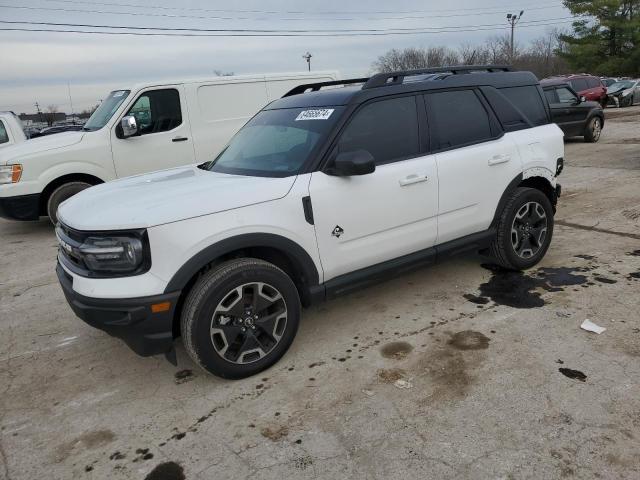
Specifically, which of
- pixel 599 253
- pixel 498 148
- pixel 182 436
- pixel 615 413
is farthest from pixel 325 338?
pixel 599 253

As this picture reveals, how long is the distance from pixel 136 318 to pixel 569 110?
1315 centimetres

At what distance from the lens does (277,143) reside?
12.4ft

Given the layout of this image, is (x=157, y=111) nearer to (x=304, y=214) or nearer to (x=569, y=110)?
(x=304, y=214)

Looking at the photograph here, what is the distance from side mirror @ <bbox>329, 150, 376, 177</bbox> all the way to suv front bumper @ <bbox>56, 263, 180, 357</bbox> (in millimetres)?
1309

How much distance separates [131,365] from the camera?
11.6ft

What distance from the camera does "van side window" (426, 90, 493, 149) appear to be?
3961mm

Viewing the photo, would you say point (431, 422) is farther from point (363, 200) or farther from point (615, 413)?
point (363, 200)

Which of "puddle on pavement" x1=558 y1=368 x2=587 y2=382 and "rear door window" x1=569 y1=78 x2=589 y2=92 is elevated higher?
"rear door window" x1=569 y1=78 x2=589 y2=92

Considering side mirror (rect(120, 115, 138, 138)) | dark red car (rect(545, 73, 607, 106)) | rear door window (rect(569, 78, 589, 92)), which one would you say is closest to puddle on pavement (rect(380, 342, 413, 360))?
side mirror (rect(120, 115, 138, 138))

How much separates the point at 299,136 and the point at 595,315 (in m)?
2.57

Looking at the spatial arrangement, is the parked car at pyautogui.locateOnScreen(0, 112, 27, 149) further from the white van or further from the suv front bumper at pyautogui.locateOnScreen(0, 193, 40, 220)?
the suv front bumper at pyautogui.locateOnScreen(0, 193, 40, 220)

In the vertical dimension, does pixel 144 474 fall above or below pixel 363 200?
below

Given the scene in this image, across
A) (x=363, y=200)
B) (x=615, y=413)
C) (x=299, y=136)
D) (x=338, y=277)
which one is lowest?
(x=615, y=413)

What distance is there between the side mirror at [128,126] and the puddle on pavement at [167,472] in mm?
5848
